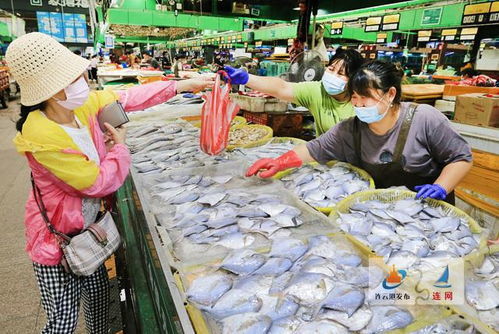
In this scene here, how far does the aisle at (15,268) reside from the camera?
9.78 ft

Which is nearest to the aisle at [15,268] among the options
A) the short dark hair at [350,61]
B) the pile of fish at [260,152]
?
the pile of fish at [260,152]

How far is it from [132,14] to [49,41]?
8.77m

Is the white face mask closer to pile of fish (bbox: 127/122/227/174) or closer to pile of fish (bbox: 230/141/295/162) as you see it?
pile of fish (bbox: 127/122/227/174)

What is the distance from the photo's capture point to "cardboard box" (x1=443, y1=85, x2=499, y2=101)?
5.38 metres

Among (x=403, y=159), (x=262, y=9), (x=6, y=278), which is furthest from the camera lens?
(x=262, y=9)

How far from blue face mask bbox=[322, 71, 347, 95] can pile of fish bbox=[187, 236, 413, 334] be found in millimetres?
1699

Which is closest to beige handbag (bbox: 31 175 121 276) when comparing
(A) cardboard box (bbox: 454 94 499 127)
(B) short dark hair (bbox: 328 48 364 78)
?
(B) short dark hair (bbox: 328 48 364 78)

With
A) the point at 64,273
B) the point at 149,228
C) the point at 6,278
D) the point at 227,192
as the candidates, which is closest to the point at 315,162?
the point at 227,192

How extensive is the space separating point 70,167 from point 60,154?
7 cm

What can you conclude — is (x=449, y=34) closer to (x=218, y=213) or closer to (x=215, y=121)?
(x=215, y=121)

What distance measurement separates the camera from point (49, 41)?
1618mm

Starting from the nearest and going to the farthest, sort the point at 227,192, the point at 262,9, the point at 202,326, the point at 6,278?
the point at 202,326 → the point at 227,192 → the point at 6,278 → the point at 262,9

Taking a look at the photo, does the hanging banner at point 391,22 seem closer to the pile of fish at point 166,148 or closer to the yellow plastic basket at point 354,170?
the pile of fish at point 166,148

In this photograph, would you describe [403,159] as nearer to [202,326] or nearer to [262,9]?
[202,326]
